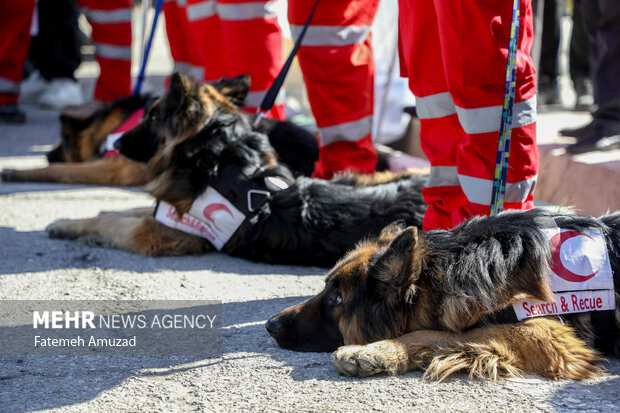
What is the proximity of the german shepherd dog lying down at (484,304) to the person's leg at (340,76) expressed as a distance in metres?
2.09

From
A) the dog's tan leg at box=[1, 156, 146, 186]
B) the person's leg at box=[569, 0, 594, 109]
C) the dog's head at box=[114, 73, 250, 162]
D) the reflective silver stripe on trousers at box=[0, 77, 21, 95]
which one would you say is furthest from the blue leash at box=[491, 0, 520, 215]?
the reflective silver stripe on trousers at box=[0, 77, 21, 95]

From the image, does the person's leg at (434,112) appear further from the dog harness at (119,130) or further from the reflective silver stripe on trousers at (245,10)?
the dog harness at (119,130)

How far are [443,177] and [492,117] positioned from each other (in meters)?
0.53

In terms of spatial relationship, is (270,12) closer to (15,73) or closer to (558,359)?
(558,359)

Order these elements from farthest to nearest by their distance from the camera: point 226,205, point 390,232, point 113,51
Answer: point 113,51
point 226,205
point 390,232

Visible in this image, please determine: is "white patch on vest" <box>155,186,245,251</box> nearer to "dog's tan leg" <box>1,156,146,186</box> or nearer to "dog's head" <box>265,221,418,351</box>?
"dog's head" <box>265,221,418,351</box>

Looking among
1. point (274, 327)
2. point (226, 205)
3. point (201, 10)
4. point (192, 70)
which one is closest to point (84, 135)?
point (192, 70)

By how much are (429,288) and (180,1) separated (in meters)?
5.08

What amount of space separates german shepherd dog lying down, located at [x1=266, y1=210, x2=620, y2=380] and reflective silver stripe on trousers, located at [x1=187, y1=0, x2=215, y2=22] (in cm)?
363

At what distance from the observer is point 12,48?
7828 mm

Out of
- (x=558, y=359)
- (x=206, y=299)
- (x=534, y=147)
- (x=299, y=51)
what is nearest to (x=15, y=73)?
(x=299, y=51)

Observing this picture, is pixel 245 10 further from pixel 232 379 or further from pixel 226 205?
pixel 232 379

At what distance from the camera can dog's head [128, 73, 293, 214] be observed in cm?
407
